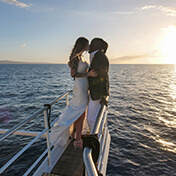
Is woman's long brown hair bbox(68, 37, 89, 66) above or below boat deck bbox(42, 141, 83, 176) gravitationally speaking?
above

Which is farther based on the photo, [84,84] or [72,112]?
[72,112]

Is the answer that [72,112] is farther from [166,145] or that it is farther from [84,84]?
[166,145]

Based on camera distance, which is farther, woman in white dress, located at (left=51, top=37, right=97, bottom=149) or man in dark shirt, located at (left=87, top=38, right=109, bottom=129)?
woman in white dress, located at (left=51, top=37, right=97, bottom=149)

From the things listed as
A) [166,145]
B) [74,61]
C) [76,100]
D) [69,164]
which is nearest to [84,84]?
[76,100]

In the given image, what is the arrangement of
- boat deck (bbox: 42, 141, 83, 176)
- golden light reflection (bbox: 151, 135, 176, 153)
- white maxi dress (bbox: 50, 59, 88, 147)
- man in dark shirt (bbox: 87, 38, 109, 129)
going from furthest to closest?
golden light reflection (bbox: 151, 135, 176, 153) → white maxi dress (bbox: 50, 59, 88, 147) → boat deck (bbox: 42, 141, 83, 176) → man in dark shirt (bbox: 87, 38, 109, 129)

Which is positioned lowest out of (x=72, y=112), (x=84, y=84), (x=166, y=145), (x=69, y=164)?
(x=166, y=145)

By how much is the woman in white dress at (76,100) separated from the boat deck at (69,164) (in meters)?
0.20

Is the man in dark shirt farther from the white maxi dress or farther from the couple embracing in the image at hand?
the white maxi dress

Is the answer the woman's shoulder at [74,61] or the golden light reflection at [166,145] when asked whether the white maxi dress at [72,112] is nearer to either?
the woman's shoulder at [74,61]

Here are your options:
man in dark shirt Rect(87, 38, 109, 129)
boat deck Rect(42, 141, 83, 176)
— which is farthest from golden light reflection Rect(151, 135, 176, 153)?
man in dark shirt Rect(87, 38, 109, 129)

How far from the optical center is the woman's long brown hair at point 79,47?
296 centimetres

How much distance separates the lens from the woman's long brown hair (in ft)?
9.70

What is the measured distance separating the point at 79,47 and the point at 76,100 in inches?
41.7

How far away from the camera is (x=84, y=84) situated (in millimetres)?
3244
